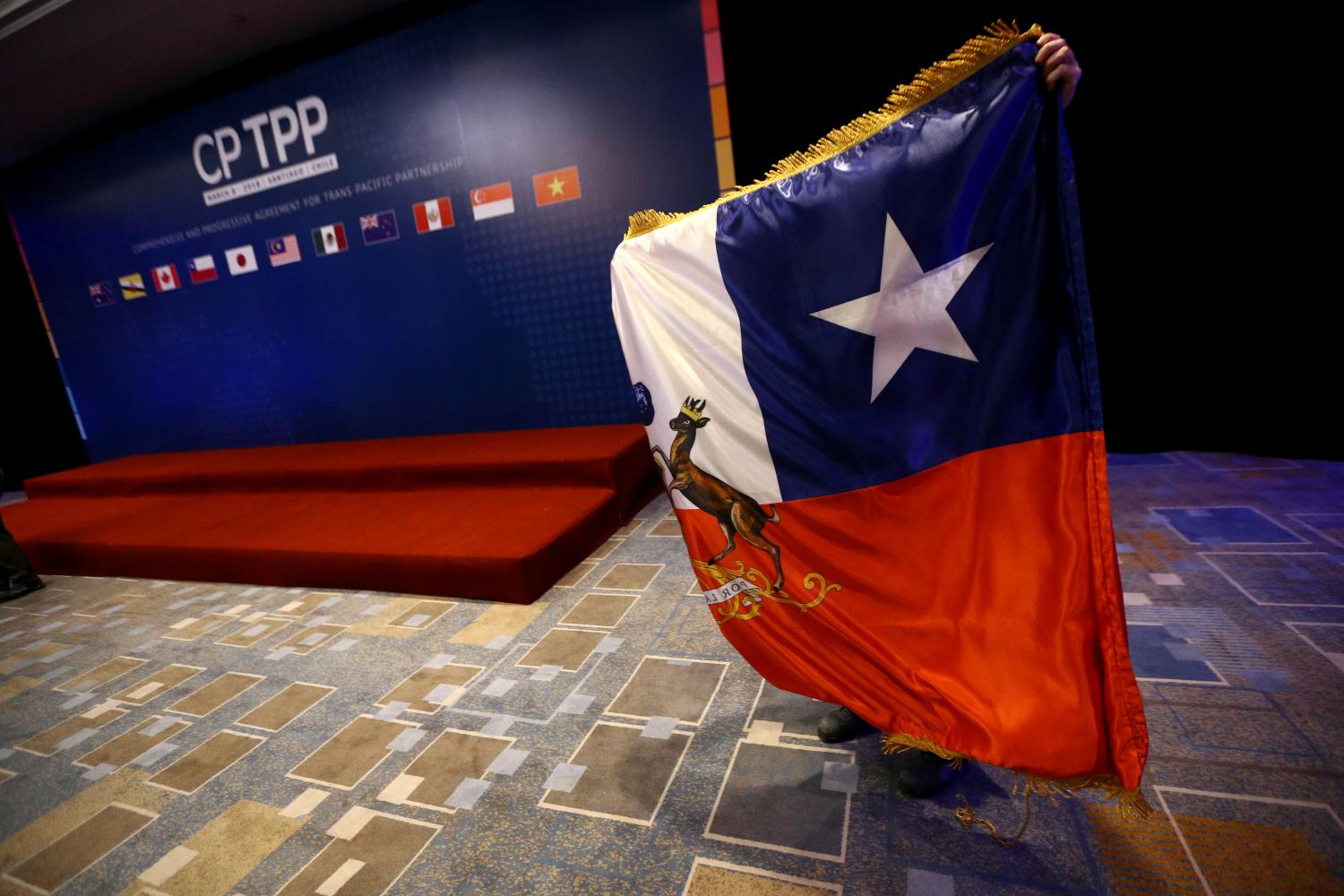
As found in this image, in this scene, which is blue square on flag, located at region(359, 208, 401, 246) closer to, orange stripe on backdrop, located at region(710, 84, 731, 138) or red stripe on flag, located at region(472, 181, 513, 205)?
red stripe on flag, located at region(472, 181, 513, 205)

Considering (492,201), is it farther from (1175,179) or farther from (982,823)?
(982,823)

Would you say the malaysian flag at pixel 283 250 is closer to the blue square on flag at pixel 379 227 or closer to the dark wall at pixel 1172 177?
the blue square on flag at pixel 379 227

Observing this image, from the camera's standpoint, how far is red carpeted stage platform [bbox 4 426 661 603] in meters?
2.49

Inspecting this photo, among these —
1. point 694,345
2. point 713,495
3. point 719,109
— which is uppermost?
point 719,109

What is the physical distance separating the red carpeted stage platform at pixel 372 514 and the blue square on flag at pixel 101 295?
73.4 inches

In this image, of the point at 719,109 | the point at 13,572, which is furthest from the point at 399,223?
the point at 13,572

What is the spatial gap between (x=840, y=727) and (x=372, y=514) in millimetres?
2709

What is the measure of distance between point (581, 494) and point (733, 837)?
2.01 meters

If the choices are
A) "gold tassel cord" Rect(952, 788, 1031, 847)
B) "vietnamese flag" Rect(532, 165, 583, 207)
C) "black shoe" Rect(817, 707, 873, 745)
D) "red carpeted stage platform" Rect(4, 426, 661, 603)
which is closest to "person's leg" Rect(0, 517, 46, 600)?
"red carpeted stage platform" Rect(4, 426, 661, 603)

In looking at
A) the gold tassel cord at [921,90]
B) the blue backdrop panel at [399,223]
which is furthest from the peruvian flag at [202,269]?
the gold tassel cord at [921,90]

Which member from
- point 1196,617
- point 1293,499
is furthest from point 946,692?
point 1293,499

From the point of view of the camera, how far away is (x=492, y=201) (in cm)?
370

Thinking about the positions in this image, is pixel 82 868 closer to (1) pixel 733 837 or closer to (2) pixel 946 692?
(1) pixel 733 837

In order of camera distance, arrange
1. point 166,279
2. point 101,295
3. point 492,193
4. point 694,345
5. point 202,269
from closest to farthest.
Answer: point 694,345, point 492,193, point 202,269, point 166,279, point 101,295
